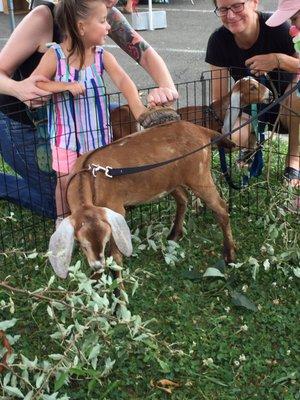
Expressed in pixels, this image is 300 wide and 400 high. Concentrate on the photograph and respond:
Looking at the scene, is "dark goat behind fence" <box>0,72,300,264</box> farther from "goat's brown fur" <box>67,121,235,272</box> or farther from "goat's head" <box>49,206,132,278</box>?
"goat's head" <box>49,206,132,278</box>

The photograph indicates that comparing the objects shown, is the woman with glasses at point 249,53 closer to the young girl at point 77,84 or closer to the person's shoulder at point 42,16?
the young girl at point 77,84

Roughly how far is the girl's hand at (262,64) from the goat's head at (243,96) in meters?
0.06

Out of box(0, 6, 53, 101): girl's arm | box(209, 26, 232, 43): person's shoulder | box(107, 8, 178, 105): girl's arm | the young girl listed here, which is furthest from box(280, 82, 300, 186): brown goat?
box(0, 6, 53, 101): girl's arm

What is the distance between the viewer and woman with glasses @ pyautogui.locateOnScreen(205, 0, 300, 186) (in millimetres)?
4027

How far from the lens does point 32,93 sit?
3467mm

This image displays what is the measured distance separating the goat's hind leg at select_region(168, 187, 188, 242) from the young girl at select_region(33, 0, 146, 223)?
53 centimetres

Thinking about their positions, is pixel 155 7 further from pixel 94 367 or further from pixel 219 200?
pixel 94 367

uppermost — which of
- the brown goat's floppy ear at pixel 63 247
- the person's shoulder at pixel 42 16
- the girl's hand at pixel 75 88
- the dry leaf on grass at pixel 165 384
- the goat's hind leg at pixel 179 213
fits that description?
the person's shoulder at pixel 42 16

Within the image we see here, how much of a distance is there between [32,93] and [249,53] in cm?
168

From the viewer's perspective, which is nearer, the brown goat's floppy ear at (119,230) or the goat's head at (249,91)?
the brown goat's floppy ear at (119,230)

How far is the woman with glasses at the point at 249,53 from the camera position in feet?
13.2

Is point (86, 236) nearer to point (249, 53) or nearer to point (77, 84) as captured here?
point (77, 84)

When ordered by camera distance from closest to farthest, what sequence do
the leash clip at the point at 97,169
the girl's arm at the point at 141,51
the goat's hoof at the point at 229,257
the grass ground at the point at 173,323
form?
the grass ground at the point at 173,323 → the leash clip at the point at 97,169 → the goat's hoof at the point at 229,257 → the girl's arm at the point at 141,51

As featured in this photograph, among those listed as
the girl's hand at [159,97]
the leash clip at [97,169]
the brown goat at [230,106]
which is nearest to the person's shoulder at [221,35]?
the brown goat at [230,106]
